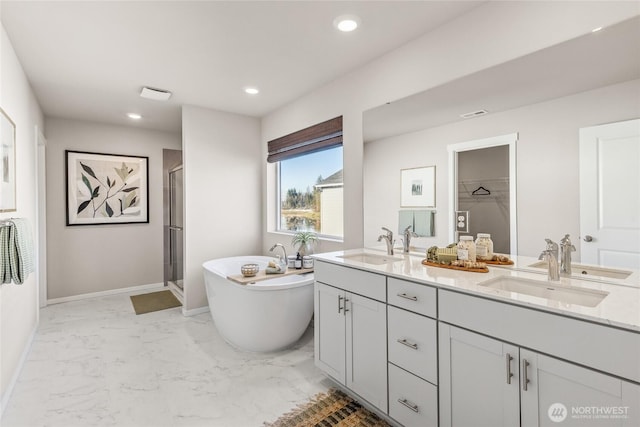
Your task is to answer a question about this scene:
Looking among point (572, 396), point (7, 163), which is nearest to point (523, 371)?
point (572, 396)

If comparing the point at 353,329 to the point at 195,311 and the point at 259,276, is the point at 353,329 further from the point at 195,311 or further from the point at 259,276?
the point at 195,311

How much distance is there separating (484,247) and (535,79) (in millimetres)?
939

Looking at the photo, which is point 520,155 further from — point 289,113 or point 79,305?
point 79,305

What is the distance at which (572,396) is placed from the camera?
3.48 feet

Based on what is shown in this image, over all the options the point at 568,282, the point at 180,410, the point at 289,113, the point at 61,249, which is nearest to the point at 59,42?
the point at 289,113

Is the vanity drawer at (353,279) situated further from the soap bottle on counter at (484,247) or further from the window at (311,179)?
the window at (311,179)

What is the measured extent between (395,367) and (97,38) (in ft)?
9.25

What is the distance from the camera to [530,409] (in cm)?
116

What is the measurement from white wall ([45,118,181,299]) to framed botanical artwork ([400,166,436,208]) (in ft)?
13.0

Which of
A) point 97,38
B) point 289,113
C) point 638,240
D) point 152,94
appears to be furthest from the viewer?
point 289,113

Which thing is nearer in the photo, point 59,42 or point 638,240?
point 638,240

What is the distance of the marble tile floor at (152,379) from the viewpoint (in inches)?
73.2

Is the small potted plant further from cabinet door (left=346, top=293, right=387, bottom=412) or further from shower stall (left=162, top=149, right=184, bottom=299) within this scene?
shower stall (left=162, top=149, right=184, bottom=299)

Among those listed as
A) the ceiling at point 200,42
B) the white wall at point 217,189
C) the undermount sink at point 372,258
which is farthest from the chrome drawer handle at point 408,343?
the white wall at point 217,189
